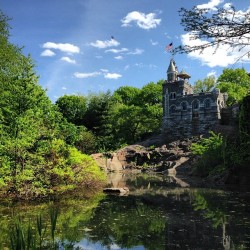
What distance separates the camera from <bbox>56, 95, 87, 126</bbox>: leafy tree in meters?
65.8

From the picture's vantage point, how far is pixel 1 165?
14.6 metres

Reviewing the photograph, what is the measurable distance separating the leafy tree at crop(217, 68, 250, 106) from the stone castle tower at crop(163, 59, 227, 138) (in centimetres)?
345

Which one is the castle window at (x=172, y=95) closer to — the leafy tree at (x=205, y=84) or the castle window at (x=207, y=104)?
the castle window at (x=207, y=104)

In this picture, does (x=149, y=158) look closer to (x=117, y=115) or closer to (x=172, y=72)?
(x=117, y=115)

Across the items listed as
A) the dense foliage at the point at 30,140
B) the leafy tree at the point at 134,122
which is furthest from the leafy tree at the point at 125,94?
the dense foliage at the point at 30,140

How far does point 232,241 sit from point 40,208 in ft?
25.8

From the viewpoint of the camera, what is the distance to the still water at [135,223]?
876 cm

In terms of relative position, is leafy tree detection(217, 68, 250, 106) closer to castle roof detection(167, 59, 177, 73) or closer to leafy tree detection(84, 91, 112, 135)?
castle roof detection(167, 59, 177, 73)

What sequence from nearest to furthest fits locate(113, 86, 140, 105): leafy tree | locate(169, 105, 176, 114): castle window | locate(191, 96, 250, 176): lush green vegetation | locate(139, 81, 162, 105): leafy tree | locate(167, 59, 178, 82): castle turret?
1. locate(191, 96, 250, 176): lush green vegetation
2. locate(169, 105, 176, 114): castle window
3. locate(167, 59, 178, 82): castle turret
4. locate(139, 81, 162, 105): leafy tree
5. locate(113, 86, 140, 105): leafy tree

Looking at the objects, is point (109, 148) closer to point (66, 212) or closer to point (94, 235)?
point (66, 212)

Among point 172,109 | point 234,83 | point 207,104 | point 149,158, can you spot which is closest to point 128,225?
point 149,158

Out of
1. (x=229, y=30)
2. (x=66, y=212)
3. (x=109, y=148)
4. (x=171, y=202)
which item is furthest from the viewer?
(x=109, y=148)

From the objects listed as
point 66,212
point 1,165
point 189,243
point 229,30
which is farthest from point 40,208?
point 229,30

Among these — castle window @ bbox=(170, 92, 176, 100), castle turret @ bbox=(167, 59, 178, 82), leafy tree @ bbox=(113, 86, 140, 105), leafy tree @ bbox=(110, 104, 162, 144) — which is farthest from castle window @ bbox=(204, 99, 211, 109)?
leafy tree @ bbox=(113, 86, 140, 105)
